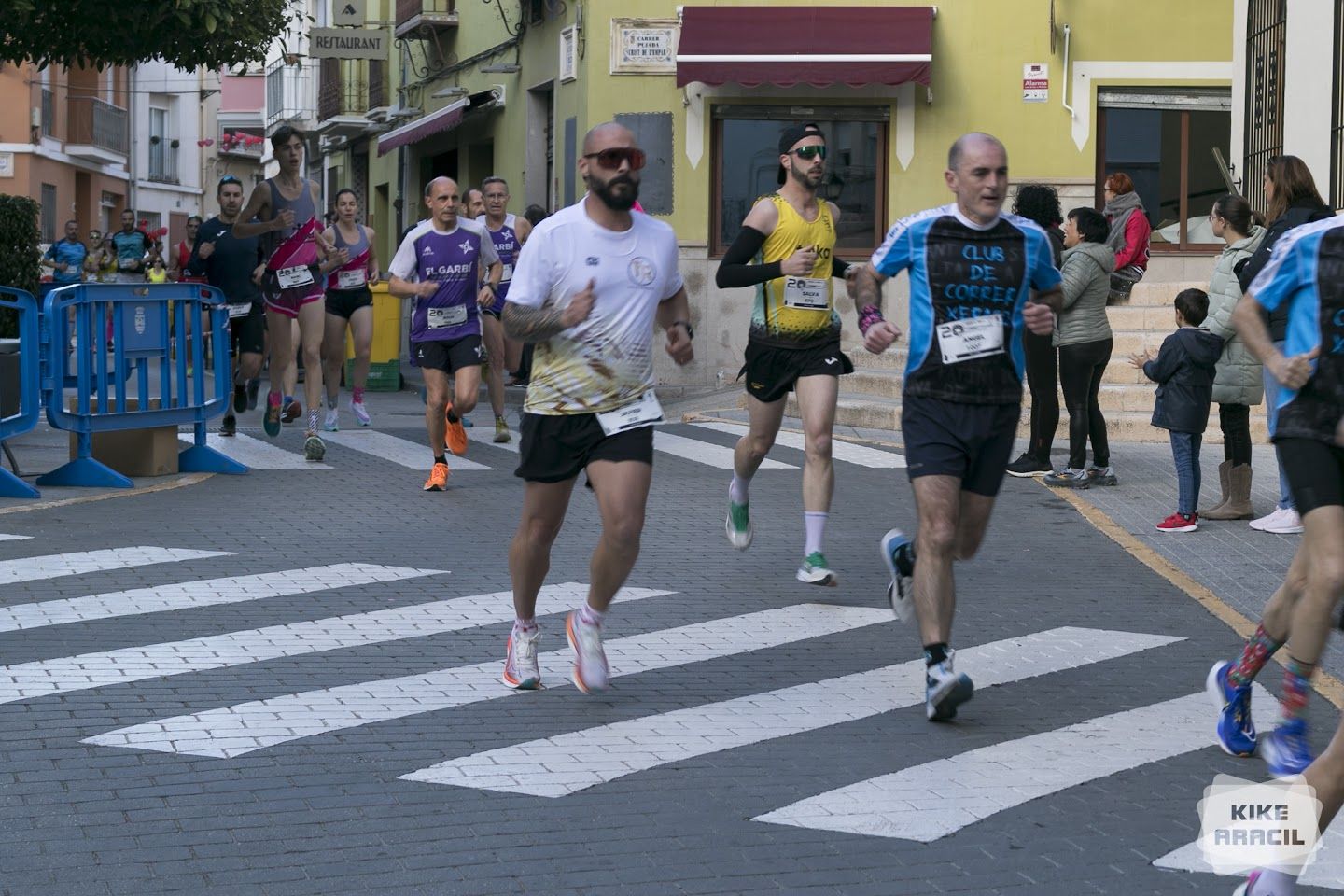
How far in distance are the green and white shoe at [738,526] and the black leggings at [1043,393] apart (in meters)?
4.28

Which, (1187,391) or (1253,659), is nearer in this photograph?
(1253,659)

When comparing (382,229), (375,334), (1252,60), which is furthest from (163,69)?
(1252,60)

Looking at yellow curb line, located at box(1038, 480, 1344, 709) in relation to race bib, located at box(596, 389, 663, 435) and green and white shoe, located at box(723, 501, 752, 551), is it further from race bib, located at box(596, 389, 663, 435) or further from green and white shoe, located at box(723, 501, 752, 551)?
race bib, located at box(596, 389, 663, 435)

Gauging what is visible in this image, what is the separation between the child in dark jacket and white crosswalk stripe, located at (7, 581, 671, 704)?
3656mm

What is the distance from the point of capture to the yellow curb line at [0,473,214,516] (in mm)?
11273

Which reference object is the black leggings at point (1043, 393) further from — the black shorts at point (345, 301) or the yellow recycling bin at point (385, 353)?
the yellow recycling bin at point (385, 353)

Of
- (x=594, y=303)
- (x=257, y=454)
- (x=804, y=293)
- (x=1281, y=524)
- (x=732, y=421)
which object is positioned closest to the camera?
(x=594, y=303)

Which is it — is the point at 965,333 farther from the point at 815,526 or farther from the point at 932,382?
the point at 815,526

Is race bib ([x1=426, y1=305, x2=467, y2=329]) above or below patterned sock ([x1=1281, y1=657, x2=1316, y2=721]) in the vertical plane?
above

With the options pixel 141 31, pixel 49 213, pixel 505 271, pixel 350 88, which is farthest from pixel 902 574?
pixel 49 213

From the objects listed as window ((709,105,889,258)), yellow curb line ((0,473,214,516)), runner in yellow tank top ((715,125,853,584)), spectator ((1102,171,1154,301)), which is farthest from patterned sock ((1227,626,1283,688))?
window ((709,105,889,258))

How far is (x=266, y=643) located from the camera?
7.62m

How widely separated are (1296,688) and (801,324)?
13.4 ft

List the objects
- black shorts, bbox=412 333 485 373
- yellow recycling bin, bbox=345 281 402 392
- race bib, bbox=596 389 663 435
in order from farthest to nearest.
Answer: yellow recycling bin, bbox=345 281 402 392 < black shorts, bbox=412 333 485 373 < race bib, bbox=596 389 663 435
